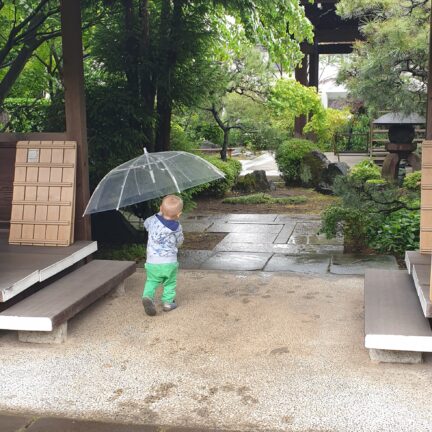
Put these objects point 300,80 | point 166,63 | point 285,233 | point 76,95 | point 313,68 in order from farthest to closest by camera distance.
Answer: point 313,68 < point 300,80 < point 285,233 < point 166,63 < point 76,95

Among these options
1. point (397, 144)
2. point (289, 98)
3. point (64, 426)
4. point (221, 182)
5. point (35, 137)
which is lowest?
point (64, 426)

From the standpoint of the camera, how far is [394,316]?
3943 mm

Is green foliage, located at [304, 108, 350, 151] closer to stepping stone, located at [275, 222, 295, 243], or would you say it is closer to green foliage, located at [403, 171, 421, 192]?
green foliage, located at [403, 171, 421, 192]

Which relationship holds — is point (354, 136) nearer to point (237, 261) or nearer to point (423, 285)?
point (237, 261)

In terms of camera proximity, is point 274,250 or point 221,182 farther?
point 221,182

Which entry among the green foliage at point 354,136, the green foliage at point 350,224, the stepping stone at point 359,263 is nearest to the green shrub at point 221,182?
the green foliage at point 350,224

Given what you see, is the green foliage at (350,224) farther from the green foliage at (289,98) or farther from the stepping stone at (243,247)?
the green foliage at (289,98)

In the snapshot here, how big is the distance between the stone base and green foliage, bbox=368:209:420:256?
11.2 feet

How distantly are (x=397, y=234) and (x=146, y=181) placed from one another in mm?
3815

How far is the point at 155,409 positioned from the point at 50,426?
1.81 ft

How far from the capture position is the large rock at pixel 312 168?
14086 mm

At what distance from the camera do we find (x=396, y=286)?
4.66 m

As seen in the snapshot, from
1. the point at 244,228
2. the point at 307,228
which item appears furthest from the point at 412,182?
the point at 244,228

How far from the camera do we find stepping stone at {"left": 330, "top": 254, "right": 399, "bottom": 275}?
20.9ft
